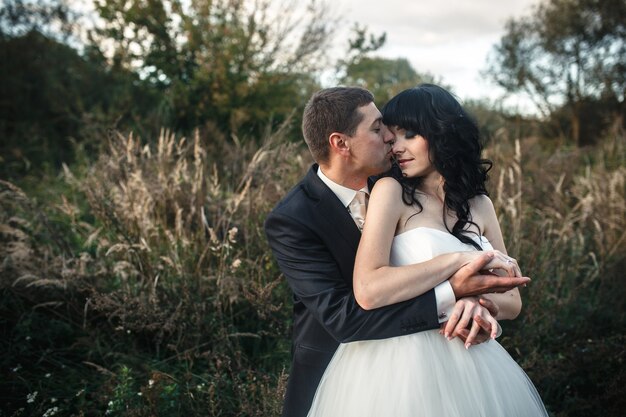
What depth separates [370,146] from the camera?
8.69 feet

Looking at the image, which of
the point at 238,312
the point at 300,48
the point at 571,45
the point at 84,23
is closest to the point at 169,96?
the point at 300,48

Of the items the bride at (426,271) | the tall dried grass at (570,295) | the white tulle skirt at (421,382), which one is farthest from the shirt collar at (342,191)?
the tall dried grass at (570,295)

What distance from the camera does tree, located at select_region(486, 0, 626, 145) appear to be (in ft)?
56.7

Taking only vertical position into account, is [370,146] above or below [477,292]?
above

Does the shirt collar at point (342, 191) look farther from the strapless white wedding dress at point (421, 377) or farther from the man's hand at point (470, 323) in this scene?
the man's hand at point (470, 323)

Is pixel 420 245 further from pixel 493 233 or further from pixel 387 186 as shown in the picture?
pixel 493 233

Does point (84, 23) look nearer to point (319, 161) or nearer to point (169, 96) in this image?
point (169, 96)

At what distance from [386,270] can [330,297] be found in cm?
26

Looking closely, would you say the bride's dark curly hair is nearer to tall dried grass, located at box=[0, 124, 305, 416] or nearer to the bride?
the bride

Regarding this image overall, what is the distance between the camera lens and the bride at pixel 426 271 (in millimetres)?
2182

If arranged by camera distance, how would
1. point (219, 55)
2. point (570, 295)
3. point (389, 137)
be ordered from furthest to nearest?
point (219, 55), point (570, 295), point (389, 137)

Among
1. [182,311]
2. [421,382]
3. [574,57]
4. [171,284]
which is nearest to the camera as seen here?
[421,382]

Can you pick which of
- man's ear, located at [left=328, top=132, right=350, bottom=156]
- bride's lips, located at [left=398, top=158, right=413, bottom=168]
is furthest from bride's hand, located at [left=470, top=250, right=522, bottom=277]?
man's ear, located at [left=328, top=132, right=350, bottom=156]

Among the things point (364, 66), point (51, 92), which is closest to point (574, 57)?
point (364, 66)
